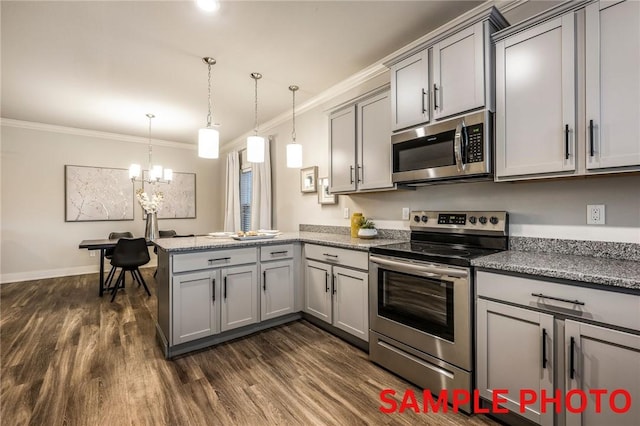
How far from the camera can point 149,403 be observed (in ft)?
5.92

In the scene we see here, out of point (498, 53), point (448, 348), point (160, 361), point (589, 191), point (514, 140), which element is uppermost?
point (498, 53)

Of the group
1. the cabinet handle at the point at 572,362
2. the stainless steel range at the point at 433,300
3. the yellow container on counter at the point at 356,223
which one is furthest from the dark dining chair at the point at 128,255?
the cabinet handle at the point at 572,362

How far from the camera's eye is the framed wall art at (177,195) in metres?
5.91

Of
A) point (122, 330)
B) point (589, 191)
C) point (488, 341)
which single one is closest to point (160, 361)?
point (122, 330)

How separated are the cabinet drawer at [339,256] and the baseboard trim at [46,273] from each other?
15.3 ft

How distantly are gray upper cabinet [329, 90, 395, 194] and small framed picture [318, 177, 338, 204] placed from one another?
417 millimetres

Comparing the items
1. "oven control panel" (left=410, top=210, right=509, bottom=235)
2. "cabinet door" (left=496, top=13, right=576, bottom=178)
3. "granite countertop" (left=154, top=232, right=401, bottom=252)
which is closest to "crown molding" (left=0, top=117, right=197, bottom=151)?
"granite countertop" (left=154, top=232, right=401, bottom=252)

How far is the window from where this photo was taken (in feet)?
18.6

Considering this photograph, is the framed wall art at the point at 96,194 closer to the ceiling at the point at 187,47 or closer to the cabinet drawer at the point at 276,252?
the ceiling at the point at 187,47

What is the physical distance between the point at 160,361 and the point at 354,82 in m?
3.26

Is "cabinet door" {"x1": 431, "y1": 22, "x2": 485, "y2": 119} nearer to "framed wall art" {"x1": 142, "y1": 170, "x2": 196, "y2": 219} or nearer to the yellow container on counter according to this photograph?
the yellow container on counter

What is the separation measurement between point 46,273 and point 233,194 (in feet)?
11.1

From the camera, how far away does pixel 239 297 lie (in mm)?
2686

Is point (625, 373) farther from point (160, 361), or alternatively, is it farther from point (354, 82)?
point (354, 82)
